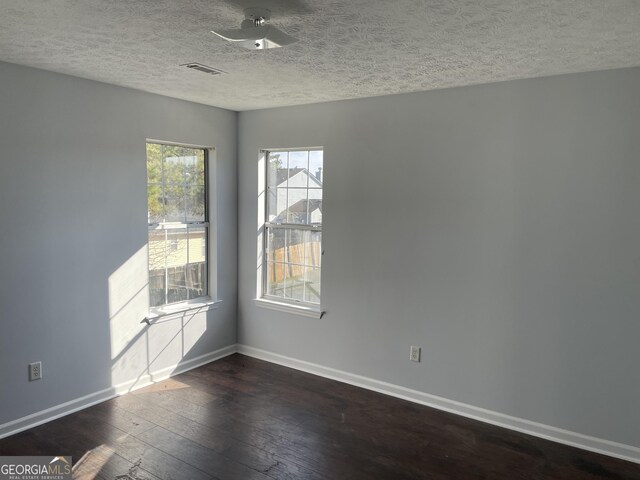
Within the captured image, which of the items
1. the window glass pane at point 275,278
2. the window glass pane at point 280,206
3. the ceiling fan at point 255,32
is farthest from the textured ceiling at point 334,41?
the window glass pane at point 275,278

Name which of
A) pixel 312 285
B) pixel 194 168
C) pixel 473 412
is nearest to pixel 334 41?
pixel 194 168

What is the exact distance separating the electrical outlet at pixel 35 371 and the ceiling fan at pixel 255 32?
258 centimetres

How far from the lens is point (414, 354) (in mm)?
3695

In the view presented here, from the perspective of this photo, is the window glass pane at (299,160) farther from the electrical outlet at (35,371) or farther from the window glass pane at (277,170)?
the electrical outlet at (35,371)

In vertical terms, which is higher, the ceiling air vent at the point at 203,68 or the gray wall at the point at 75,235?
the ceiling air vent at the point at 203,68

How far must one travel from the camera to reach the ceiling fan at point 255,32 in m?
2.01

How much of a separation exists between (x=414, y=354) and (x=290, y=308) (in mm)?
1261

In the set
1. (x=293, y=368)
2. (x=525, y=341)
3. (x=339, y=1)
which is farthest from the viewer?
(x=293, y=368)

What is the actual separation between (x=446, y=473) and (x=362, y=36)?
251 cm

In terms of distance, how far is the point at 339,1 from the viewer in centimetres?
189

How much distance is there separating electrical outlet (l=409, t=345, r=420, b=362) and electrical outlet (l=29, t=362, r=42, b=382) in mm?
2718

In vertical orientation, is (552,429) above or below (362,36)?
below

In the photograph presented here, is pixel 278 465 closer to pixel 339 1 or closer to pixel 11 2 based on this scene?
pixel 339 1

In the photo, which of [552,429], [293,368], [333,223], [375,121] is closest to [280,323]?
[293,368]
